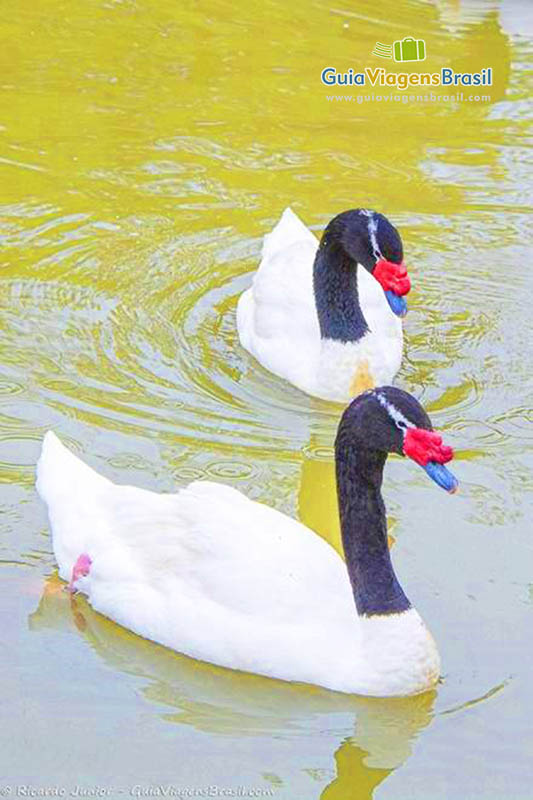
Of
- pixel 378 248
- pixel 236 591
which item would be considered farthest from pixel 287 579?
pixel 378 248

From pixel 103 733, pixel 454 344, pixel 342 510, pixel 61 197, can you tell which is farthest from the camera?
pixel 61 197

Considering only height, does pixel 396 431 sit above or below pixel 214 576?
above

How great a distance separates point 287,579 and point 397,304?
234 cm

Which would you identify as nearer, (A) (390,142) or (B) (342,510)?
(B) (342,510)

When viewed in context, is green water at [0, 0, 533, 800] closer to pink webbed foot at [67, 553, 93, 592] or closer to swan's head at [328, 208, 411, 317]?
pink webbed foot at [67, 553, 93, 592]

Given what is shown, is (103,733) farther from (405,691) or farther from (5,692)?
(405,691)

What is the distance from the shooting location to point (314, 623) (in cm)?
673

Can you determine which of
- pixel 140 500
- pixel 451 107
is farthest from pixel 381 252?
pixel 451 107

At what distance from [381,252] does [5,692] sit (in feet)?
10.8

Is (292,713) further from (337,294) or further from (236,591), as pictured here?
(337,294)

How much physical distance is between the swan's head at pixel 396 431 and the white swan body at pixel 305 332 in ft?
8.07

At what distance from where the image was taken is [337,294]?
9453mm

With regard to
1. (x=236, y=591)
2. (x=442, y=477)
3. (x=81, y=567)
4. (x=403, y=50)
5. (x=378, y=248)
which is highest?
(x=442, y=477)

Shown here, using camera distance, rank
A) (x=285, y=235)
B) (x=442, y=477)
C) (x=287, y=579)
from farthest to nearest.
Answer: (x=285, y=235) < (x=287, y=579) < (x=442, y=477)
